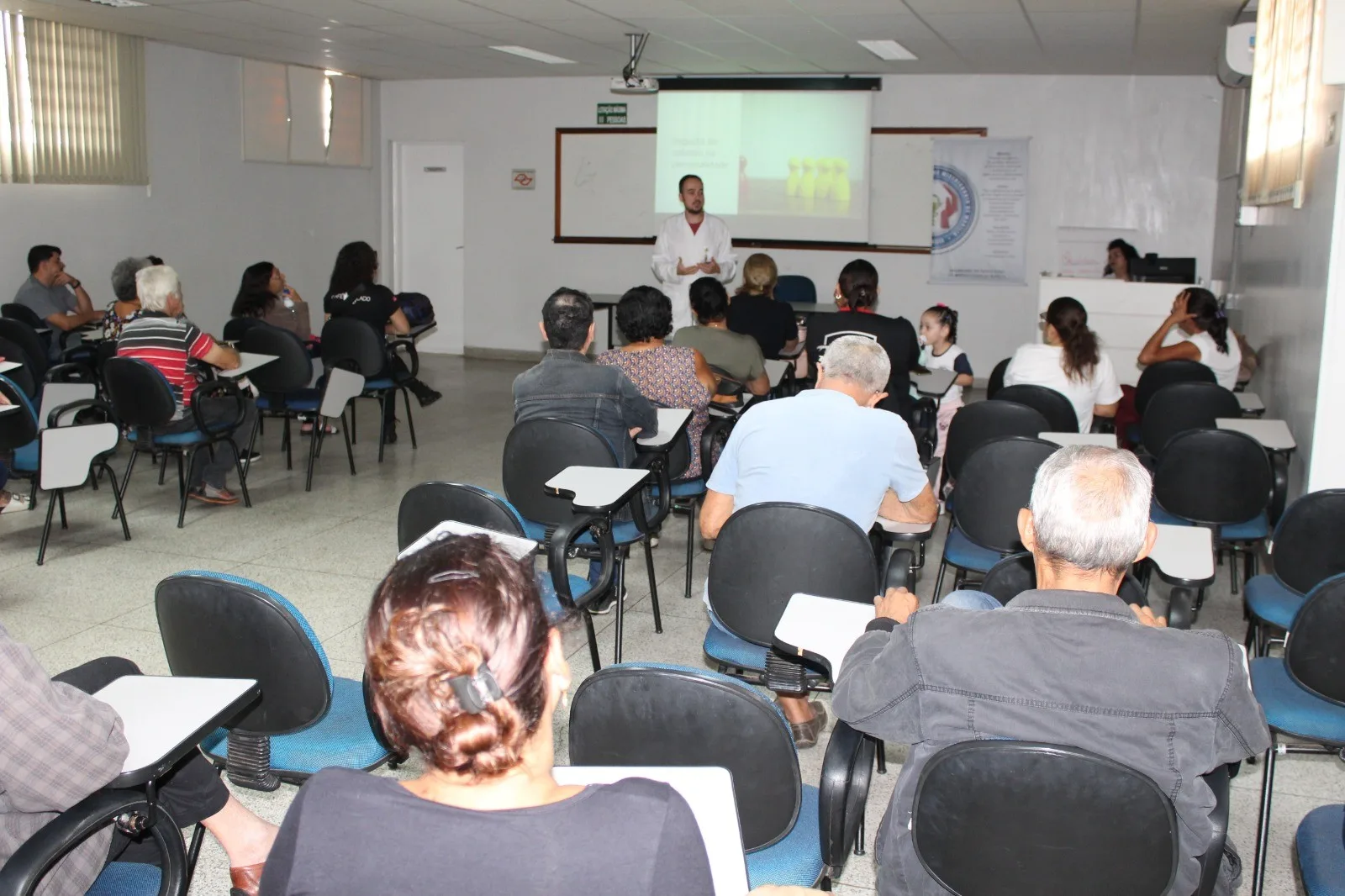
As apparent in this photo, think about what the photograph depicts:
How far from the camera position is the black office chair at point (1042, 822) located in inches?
62.1

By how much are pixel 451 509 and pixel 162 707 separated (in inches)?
50.7

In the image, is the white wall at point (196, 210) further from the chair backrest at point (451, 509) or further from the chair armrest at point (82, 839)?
the chair armrest at point (82, 839)

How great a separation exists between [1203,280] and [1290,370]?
15.0 ft

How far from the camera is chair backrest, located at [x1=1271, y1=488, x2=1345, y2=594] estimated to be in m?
3.19

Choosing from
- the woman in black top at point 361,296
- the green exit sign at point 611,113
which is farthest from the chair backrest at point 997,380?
the green exit sign at point 611,113

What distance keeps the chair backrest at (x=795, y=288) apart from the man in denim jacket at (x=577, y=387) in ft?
20.6

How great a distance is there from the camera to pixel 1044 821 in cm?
162

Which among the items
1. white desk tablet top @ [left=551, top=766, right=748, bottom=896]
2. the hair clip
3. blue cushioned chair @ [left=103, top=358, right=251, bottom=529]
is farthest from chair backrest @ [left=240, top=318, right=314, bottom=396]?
the hair clip

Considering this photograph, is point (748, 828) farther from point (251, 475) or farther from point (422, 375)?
point (422, 375)

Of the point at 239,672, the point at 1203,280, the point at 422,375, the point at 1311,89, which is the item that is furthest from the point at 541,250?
the point at 239,672

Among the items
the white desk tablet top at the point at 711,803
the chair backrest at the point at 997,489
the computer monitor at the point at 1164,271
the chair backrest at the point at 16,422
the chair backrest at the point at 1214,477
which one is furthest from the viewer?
the computer monitor at the point at 1164,271

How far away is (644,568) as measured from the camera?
5.02 metres

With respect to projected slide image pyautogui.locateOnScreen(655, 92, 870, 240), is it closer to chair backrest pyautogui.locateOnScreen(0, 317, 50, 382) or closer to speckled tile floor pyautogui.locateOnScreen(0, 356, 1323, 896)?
speckled tile floor pyautogui.locateOnScreen(0, 356, 1323, 896)

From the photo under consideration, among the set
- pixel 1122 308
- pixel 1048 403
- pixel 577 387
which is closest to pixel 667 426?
pixel 577 387
